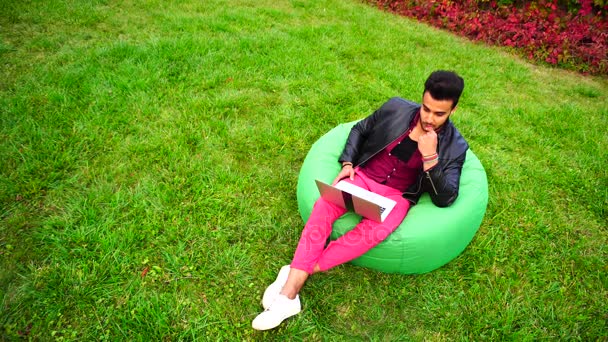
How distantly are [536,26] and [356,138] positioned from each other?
221 inches

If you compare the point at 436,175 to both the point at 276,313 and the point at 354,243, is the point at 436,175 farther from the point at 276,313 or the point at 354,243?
the point at 276,313

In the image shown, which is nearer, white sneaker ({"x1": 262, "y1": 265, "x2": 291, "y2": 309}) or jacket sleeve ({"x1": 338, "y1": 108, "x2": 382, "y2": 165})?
white sneaker ({"x1": 262, "y1": 265, "x2": 291, "y2": 309})

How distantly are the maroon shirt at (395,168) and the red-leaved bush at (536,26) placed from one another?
196 inches

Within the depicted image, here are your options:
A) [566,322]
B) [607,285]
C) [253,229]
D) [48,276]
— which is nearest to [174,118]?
[253,229]

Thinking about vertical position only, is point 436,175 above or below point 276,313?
above

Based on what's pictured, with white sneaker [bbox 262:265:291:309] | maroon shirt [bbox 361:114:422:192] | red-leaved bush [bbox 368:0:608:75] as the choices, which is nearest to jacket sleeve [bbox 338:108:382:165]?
maroon shirt [bbox 361:114:422:192]

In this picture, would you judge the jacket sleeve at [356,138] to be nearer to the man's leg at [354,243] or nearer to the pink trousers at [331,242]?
the pink trousers at [331,242]

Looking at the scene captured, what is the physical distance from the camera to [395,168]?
2975 millimetres

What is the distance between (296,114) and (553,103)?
376 centimetres

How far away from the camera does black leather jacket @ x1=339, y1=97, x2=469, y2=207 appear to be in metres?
2.74

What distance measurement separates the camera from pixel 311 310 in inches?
102

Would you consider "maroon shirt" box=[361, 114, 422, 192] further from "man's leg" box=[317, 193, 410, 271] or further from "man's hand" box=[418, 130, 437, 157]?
"man's leg" box=[317, 193, 410, 271]

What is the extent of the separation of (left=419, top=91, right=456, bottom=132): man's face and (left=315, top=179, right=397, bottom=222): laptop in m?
0.64

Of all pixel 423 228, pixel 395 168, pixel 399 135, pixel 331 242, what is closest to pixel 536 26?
pixel 399 135
